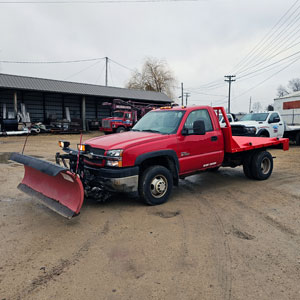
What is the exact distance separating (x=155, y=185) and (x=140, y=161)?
590 millimetres

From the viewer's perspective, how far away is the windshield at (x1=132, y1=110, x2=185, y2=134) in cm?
555

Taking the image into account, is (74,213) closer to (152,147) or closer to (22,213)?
(22,213)

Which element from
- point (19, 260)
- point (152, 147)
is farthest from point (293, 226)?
point (19, 260)

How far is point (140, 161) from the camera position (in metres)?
4.80

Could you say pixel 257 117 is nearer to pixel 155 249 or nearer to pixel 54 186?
pixel 54 186

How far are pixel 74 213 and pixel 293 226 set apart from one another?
3381 mm

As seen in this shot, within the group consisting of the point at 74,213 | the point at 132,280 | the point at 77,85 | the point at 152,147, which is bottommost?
the point at 132,280

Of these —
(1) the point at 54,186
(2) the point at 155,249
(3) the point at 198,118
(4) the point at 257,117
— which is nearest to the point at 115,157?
(1) the point at 54,186

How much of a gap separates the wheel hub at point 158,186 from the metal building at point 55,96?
22.5m

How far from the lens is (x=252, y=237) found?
12.6 feet

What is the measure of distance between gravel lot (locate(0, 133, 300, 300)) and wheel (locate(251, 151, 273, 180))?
1390mm

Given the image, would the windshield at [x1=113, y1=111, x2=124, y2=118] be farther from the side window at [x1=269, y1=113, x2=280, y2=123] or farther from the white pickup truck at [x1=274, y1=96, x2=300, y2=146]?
the side window at [x1=269, y1=113, x2=280, y2=123]

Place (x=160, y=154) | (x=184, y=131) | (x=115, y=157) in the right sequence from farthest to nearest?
(x=184, y=131)
(x=160, y=154)
(x=115, y=157)

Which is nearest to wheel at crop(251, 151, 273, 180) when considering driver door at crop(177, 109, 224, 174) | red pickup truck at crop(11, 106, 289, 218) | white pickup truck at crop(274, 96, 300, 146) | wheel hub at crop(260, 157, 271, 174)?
wheel hub at crop(260, 157, 271, 174)
